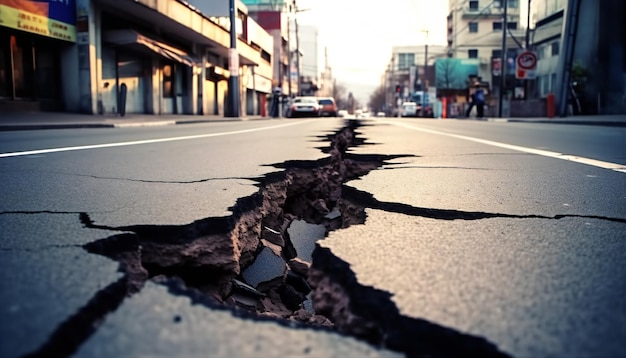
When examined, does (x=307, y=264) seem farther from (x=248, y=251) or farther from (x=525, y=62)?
(x=525, y=62)

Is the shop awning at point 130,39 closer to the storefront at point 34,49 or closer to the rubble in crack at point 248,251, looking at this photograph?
the storefront at point 34,49

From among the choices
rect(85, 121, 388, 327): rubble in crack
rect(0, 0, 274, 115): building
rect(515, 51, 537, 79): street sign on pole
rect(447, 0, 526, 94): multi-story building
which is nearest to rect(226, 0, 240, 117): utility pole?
rect(0, 0, 274, 115): building

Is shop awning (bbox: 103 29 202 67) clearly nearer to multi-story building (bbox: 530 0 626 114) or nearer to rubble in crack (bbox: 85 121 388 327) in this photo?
multi-story building (bbox: 530 0 626 114)

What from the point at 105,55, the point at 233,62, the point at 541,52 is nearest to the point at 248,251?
the point at 105,55

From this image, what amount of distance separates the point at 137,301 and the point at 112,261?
0.98 ft

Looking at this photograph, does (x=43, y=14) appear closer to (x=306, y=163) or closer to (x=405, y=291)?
(x=306, y=163)

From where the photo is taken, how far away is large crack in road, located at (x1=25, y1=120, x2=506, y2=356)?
95 centimetres

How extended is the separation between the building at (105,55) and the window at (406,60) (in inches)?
2369

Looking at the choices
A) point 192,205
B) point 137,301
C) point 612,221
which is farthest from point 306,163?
point 137,301

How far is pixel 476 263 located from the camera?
1.39 metres

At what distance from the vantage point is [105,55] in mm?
17969

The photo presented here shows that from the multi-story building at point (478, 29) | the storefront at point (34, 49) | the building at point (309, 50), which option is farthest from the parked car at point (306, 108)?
the building at point (309, 50)

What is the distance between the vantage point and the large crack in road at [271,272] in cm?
95

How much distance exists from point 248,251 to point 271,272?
165 mm
